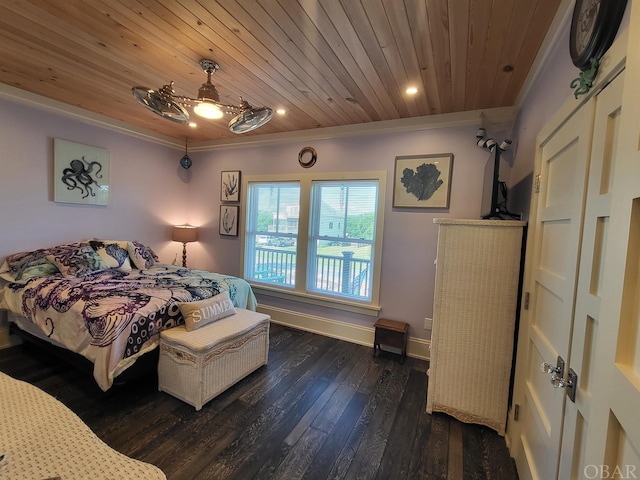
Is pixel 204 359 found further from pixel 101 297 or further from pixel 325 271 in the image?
pixel 325 271

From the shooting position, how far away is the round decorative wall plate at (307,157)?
3.47 meters

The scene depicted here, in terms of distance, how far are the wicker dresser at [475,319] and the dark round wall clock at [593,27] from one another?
968 millimetres

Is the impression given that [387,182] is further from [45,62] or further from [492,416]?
[45,62]

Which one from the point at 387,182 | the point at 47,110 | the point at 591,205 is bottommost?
the point at 591,205

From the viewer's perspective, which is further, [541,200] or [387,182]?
[387,182]

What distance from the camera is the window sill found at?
3.22m

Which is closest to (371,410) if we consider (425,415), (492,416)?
(425,415)

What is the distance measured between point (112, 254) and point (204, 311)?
1.64 metres

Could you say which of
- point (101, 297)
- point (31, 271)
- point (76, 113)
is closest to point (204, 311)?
point (101, 297)

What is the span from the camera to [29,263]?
8.71 ft

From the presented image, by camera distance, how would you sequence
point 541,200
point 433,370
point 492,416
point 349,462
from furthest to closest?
1. point 433,370
2. point 492,416
3. point 349,462
4. point 541,200

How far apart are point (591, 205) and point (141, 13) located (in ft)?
7.63

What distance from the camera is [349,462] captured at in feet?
5.46

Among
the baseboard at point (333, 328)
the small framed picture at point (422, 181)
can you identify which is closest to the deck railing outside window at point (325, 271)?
the baseboard at point (333, 328)
